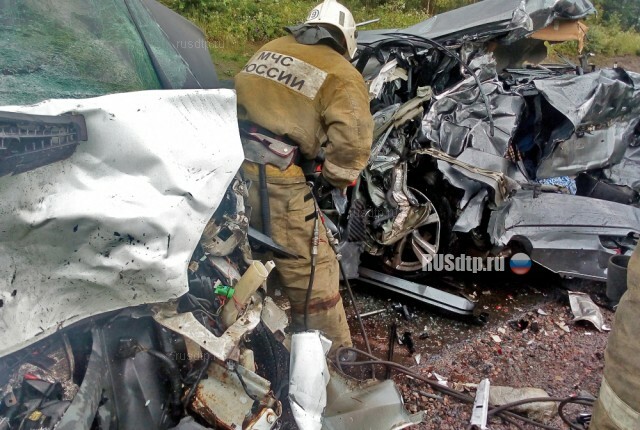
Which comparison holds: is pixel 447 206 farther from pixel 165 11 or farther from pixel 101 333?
pixel 101 333

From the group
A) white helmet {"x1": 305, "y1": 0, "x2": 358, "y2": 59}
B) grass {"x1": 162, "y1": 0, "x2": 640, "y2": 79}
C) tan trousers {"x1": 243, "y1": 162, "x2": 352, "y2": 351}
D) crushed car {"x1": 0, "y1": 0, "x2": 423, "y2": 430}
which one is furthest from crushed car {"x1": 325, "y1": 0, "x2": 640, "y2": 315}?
grass {"x1": 162, "y1": 0, "x2": 640, "y2": 79}

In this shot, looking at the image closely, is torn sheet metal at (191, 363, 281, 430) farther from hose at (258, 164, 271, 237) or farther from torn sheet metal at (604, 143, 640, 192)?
torn sheet metal at (604, 143, 640, 192)

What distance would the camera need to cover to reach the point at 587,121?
426cm

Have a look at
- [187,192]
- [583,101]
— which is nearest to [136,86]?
[187,192]

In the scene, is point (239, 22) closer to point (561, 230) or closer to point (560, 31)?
point (560, 31)

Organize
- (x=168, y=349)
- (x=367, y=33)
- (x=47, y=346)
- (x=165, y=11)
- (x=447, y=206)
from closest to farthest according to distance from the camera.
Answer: (x=47, y=346)
(x=168, y=349)
(x=165, y=11)
(x=447, y=206)
(x=367, y=33)

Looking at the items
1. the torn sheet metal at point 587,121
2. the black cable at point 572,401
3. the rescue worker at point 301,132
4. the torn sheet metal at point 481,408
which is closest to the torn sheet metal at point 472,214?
the torn sheet metal at point 587,121

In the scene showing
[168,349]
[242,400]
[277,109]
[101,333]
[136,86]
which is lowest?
[242,400]

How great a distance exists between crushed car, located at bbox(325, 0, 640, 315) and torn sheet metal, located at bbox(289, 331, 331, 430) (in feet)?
5.52

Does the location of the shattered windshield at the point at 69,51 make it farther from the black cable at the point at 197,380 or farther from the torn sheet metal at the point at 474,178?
the torn sheet metal at the point at 474,178

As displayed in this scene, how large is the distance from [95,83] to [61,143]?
25.4 inches

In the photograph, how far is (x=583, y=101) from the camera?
164 inches

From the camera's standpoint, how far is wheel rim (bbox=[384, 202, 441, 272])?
149 inches

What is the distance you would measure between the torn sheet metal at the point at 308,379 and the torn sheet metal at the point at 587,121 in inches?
114
